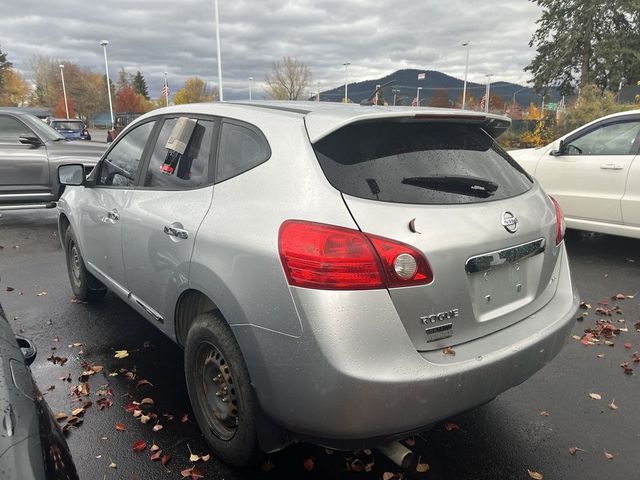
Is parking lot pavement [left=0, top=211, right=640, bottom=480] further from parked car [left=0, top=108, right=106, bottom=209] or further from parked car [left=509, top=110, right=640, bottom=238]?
parked car [left=0, top=108, right=106, bottom=209]

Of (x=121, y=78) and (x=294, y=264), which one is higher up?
(x=121, y=78)

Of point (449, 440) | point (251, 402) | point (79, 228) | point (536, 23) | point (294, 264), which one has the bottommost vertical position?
point (449, 440)

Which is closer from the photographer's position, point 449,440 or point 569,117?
point 449,440

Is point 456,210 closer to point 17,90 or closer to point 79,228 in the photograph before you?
point 79,228

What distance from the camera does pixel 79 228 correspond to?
167 inches

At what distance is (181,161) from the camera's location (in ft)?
9.66

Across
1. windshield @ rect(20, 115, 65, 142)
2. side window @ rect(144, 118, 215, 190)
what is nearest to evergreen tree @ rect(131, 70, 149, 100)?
windshield @ rect(20, 115, 65, 142)

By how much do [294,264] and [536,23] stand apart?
5050 cm

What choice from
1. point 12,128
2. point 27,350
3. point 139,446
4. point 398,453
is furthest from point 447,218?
point 12,128

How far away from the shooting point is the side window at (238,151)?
2402 mm

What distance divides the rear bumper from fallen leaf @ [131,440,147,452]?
0.95 meters

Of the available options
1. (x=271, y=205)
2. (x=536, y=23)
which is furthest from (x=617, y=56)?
(x=271, y=205)

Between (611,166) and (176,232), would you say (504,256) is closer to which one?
(176,232)

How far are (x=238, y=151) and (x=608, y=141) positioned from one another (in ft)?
17.2
